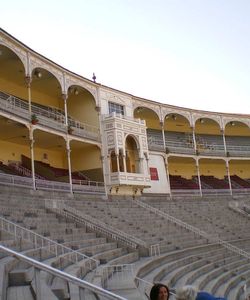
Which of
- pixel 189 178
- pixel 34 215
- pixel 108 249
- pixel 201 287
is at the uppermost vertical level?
pixel 189 178

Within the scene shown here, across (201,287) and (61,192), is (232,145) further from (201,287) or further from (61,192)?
(201,287)

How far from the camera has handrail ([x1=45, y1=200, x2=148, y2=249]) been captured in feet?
55.8

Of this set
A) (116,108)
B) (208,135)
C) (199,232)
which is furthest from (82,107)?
(208,135)

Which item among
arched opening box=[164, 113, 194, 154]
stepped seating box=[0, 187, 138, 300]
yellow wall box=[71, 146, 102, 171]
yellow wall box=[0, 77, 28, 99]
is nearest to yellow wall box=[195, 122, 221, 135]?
arched opening box=[164, 113, 194, 154]

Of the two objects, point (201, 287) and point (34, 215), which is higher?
point (34, 215)

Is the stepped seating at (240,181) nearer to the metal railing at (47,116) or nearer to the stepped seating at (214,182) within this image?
the stepped seating at (214,182)

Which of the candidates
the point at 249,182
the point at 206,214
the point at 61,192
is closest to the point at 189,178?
the point at 249,182

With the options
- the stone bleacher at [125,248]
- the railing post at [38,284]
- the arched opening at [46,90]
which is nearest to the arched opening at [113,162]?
the stone bleacher at [125,248]

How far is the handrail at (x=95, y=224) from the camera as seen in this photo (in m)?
17.0

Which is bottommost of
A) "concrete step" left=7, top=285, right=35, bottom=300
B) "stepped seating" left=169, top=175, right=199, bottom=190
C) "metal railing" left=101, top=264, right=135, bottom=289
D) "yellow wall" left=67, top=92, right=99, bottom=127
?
"metal railing" left=101, top=264, right=135, bottom=289

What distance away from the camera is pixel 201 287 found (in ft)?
47.0

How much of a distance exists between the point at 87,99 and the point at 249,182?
20.2 m

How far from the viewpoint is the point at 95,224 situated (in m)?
17.6

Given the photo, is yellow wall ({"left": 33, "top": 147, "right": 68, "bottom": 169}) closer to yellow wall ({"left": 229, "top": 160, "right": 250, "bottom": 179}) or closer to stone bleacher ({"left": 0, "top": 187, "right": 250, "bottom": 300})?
stone bleacher ({"left": 0, "top": 187, "right": 250, "bottom": 300})
